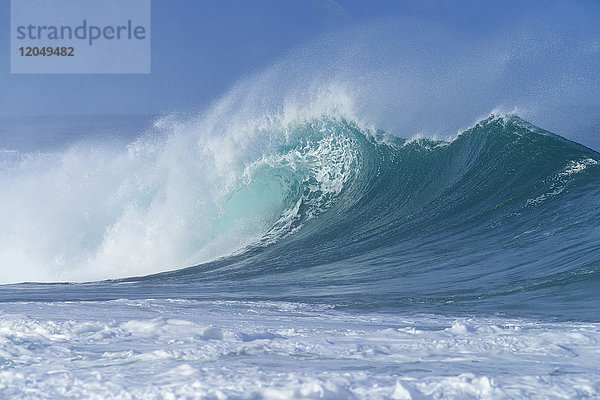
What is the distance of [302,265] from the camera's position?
757cm

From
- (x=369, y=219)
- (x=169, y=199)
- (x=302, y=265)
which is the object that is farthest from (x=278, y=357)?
(x=169, y=199)

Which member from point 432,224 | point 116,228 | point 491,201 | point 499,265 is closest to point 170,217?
point 116,228

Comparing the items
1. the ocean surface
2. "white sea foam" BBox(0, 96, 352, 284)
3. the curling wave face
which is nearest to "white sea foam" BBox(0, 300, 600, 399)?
the ocean surface

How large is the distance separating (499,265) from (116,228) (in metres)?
6.35

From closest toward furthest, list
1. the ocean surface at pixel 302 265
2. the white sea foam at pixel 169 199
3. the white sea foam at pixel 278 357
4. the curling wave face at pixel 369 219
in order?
1. the white sea foam at pixel 278 357
2. the ocean surface at pixel 302 265
3. the curling wave face at pixel 369 219
4. the white sea foam at pixel 169 199

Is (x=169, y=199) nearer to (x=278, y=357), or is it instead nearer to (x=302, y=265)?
(x=302, y=265)

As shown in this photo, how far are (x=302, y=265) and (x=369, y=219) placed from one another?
6.68 feet

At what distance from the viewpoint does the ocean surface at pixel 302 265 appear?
281 centimetres

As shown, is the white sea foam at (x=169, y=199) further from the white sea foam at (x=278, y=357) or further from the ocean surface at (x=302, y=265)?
the white sea foam at (x=278, y=357)

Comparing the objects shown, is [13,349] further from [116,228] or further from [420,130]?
[420,130]

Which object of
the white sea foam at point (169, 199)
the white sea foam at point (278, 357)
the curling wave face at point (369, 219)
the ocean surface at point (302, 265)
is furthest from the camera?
the white sea foam at point (169, 199)

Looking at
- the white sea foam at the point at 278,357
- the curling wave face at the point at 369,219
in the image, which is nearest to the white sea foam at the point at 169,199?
the curling wave face at the point at 369,219

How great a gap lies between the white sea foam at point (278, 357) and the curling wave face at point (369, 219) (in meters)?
1.48

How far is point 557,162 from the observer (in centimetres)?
991
